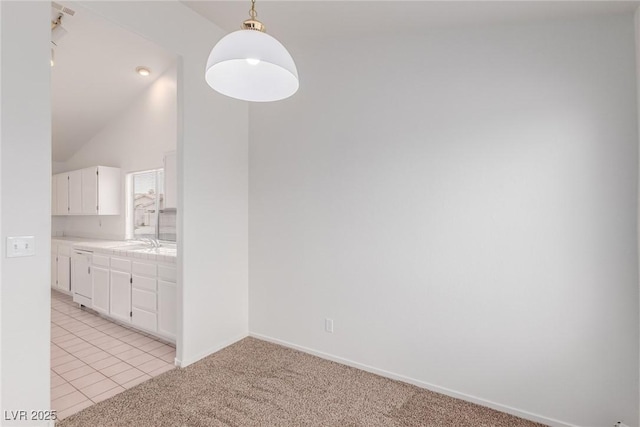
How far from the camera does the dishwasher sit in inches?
160

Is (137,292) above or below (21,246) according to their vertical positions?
below

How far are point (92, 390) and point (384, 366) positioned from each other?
2257 millimetres

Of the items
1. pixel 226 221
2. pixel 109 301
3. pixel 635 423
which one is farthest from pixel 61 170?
pixel 635 423

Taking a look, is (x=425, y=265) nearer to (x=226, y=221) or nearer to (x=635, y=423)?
(x=635, y=423)

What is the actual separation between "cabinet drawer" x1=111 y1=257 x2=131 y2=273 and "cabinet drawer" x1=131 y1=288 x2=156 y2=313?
258mm

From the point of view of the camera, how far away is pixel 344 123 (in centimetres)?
278

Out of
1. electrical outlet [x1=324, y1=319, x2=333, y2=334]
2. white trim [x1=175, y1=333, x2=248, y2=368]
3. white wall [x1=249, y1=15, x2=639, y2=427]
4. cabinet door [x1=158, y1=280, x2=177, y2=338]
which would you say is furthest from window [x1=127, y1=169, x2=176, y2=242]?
electrical outlet [x1=324, y1=319, x2=333, y2=334]

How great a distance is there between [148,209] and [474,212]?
428 cm

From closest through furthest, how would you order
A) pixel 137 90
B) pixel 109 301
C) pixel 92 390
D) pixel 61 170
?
pixel 92 390
pixel 109 301
pixel 137 90
pixel 61 170

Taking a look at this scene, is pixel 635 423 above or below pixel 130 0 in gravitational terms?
below

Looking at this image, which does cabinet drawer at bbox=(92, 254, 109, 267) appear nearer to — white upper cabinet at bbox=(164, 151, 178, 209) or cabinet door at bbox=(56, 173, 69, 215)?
white upper cabinet at bbox=(164, 151, 178, 209)

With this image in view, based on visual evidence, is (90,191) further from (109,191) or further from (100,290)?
(100,290)

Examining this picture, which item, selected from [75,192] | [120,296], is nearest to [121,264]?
[120,296]

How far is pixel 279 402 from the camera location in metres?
2.24
